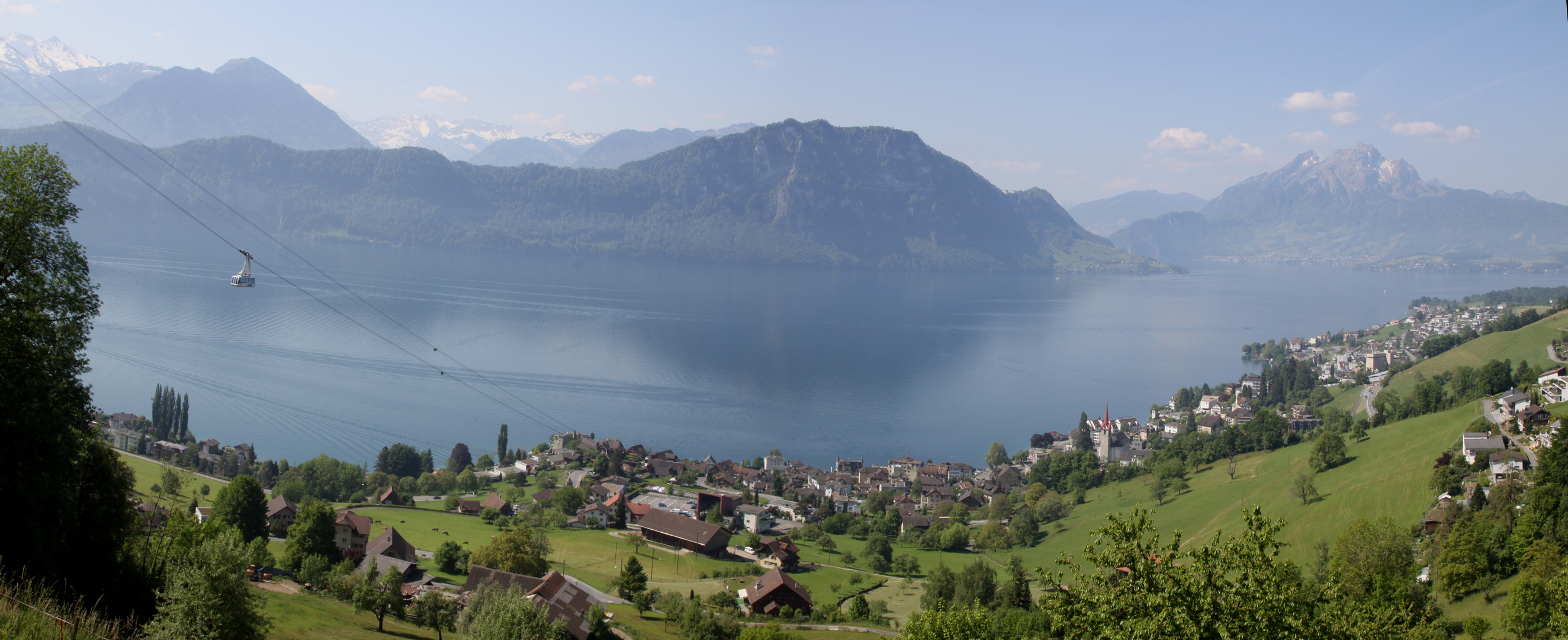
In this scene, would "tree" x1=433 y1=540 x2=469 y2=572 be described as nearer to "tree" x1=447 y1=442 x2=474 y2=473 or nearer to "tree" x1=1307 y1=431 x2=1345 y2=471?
"tree" x1=447 y1=442 x2=474 y2=473

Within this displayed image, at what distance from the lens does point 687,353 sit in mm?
61344

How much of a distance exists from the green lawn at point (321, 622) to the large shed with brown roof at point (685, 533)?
10520mm

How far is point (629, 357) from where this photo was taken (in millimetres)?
58281

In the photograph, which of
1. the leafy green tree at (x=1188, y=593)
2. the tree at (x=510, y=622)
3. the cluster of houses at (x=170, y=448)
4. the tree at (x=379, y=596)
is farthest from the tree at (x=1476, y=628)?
the cluster of houses at (x=170, y=448)

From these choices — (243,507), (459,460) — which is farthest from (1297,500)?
(459,460)

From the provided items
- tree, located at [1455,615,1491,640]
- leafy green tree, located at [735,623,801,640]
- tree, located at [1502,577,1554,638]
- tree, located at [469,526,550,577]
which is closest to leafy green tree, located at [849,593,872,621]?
leafy green tree, located at [735,623,801,640]

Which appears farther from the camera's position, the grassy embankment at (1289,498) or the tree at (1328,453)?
the tree at (1328,453)

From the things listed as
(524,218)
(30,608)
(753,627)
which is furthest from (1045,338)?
(524,218)

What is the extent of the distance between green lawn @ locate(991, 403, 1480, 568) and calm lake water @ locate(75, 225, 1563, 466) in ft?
43.0

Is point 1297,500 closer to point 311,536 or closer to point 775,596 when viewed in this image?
point 775,596

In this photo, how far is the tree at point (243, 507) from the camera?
17.7 meters

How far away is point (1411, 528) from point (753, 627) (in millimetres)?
15913

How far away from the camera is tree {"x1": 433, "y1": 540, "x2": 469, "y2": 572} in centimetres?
1931

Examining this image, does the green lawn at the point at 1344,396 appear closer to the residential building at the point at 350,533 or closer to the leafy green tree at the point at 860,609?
the leafy green tree at the point at 860,609
